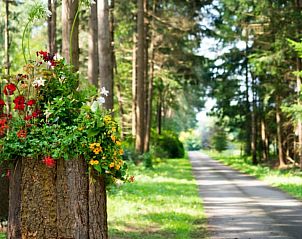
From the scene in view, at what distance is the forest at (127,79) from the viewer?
222 inches

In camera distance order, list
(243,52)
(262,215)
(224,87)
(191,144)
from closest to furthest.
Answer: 1. (262,215)
2. (243,52)
3. (224,87)
4. (191,144)

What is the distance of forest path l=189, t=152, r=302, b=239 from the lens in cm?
993

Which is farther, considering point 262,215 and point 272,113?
point 272,113

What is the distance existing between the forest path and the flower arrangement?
15.4ft

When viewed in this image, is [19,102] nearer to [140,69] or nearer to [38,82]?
[38,82]

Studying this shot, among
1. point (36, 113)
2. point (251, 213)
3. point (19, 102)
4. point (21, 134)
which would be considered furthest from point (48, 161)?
point (251, 213)

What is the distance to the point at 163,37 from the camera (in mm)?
30047

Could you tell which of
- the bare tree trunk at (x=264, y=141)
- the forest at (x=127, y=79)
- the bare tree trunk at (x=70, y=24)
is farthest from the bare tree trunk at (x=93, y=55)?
the bare tree trunk at (x=264, y=141)

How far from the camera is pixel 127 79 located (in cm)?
4069

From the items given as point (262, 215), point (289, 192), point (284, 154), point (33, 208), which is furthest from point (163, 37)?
point (33, 208)

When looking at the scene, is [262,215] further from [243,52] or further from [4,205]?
[243,52]

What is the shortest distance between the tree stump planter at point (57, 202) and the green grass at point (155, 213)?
138 inches

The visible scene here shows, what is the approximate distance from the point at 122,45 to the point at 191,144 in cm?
7970

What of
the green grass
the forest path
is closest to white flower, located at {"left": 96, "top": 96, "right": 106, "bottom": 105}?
the green grass
